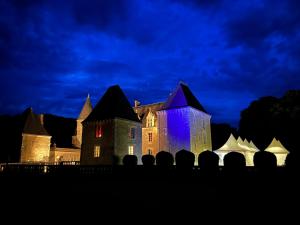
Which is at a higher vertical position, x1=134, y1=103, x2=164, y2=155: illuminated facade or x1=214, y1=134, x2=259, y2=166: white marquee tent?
x1=134, y1=103, x2=164, y2=155: illuminated facade

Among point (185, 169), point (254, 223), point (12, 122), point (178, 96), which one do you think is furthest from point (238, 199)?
point (12, 122)

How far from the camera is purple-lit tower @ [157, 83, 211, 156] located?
3481 centimetres

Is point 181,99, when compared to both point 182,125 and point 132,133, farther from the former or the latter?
point 132,133

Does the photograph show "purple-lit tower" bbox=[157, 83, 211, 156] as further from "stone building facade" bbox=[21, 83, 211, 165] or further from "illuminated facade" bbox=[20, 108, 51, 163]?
"illuminated facade" bbox=[20, 108, 51, 163]

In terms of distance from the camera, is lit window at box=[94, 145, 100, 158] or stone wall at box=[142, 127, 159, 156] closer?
lit window at box=[94, 145, 100, 158]

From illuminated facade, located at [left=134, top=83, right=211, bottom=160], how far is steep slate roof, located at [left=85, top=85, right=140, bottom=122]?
21.0 feet

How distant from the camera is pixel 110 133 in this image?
28969 mm

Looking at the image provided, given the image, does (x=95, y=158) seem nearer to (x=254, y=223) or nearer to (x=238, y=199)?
(x=238, y=199)

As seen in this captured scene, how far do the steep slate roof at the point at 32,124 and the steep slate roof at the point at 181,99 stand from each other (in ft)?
68.2

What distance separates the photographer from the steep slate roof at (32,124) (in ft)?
131

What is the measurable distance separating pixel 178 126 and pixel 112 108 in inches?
401

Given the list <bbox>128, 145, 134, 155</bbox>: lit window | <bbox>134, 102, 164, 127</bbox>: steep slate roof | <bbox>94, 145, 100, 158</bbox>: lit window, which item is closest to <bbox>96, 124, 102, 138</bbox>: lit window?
<bbox>94, 145, 100, 158</bbox>: lit window

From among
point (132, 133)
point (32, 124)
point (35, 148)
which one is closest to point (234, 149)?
point (132, 133)

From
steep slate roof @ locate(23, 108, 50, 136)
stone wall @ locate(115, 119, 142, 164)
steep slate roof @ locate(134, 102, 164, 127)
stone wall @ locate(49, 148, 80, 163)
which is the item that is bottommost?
stone wall @ locate(49, 148, 80, 163)
